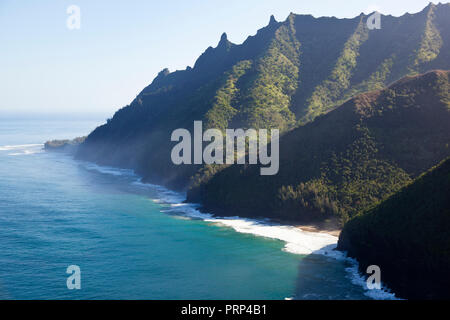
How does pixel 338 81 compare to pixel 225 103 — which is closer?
pixel 225 103

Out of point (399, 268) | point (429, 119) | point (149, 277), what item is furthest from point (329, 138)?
point (149, 277)

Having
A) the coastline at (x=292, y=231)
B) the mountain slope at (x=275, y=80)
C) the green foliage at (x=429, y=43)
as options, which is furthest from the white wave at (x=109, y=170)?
the green foliage at (x=429, y=43)

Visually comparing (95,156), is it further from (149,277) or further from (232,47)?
(149,277)
